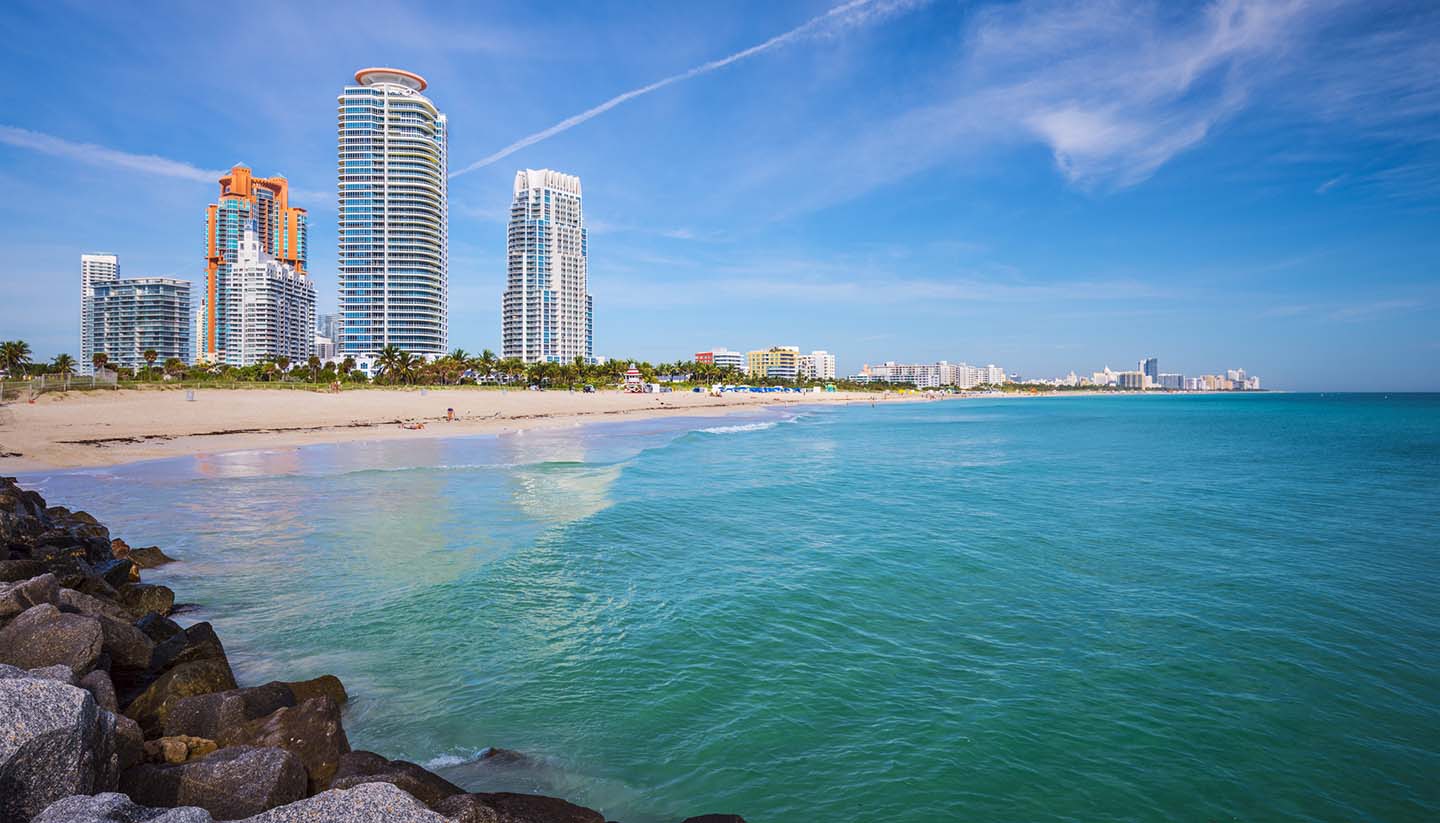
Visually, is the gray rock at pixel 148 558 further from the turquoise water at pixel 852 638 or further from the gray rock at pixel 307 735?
the gray rock at pixel 307 735

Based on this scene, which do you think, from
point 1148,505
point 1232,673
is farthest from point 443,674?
point 1148,505

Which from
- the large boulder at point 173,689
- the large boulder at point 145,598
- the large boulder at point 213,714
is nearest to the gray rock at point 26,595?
the large boulder at point 173,689

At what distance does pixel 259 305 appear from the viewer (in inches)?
6767

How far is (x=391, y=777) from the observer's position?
16.5 feet

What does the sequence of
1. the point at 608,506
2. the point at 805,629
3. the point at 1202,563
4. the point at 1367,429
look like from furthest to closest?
the point at 1367,429
the point at 608,506
the point at 1202,563
the point at 805,629

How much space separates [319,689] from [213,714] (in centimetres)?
139

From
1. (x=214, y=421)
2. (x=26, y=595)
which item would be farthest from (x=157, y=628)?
(x=214, y=421)

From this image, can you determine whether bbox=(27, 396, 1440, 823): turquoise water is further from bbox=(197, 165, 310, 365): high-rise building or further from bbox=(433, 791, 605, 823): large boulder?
bbox=(197, 165, 310, 365): high-rise building

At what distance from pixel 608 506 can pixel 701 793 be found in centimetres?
1526

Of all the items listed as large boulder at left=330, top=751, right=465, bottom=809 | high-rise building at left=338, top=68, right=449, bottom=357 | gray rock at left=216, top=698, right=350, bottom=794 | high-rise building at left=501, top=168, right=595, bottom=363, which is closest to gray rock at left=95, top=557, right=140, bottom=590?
gray rock at left=216, top=698, right=350, bottom=794

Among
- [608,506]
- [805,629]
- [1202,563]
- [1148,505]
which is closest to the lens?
[805,629]

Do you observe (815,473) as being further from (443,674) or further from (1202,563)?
(443,674)

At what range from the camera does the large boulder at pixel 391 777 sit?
4.88 m

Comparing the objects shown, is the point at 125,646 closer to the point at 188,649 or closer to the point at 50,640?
the point at 188,649
